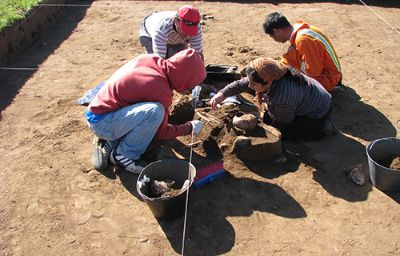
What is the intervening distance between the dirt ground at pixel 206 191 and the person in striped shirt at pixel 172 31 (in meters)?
0.94

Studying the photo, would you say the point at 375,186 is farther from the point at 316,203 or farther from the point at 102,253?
the point at 102,253

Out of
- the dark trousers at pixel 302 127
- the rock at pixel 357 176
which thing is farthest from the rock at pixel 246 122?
the rock at pixel 357 176

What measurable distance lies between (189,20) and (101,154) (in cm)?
178

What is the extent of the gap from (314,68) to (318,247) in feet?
7.57

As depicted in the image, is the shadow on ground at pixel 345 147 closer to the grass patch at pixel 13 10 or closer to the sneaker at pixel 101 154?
the sneaker at pixel 101 154

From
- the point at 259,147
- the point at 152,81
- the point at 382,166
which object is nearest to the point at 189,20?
the point at 152,81

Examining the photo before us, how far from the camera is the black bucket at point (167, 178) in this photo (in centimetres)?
320

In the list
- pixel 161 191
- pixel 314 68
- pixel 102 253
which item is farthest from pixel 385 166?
pixel 102 253

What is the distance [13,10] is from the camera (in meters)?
7.03

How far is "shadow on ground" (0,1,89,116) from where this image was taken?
18.4 feet

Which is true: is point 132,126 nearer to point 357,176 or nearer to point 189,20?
point 189,20

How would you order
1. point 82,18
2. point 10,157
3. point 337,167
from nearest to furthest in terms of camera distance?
point 337,167
point 10,157
point 82,18

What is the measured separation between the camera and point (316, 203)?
3.53 metres

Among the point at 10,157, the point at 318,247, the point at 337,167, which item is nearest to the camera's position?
the point at 318,247
